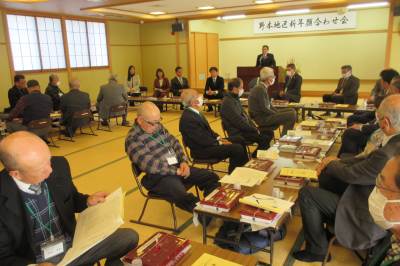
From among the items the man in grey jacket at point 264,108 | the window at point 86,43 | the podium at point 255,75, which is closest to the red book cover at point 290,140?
the man in grey jacket at point 264,108

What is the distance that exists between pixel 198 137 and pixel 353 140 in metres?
2.10

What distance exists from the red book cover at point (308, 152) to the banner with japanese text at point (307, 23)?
9804 millimetres

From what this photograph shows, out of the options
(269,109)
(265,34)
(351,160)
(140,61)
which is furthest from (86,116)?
(265,34)

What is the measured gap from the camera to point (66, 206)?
6.29 ft

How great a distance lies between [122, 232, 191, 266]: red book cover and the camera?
158 cm

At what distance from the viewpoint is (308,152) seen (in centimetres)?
318

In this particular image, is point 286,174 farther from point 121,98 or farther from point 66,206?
point 121,98

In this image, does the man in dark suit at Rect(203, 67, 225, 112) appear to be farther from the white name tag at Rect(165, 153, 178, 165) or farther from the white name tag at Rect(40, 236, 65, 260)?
the white name tag at Rect(40, 236, 65, 260)

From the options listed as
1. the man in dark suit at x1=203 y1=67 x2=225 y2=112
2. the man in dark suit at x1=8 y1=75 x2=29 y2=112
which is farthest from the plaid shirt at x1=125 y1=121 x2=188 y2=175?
the man in dark suit at x1=203 y1=67 x2=225 y2=112

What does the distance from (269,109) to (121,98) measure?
3596 mm

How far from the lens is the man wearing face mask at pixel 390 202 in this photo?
1163mm

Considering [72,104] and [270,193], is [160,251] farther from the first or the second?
[72,104]

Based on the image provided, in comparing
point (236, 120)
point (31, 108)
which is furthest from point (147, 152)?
point (31, 108)

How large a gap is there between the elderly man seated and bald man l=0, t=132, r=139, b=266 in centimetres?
414
